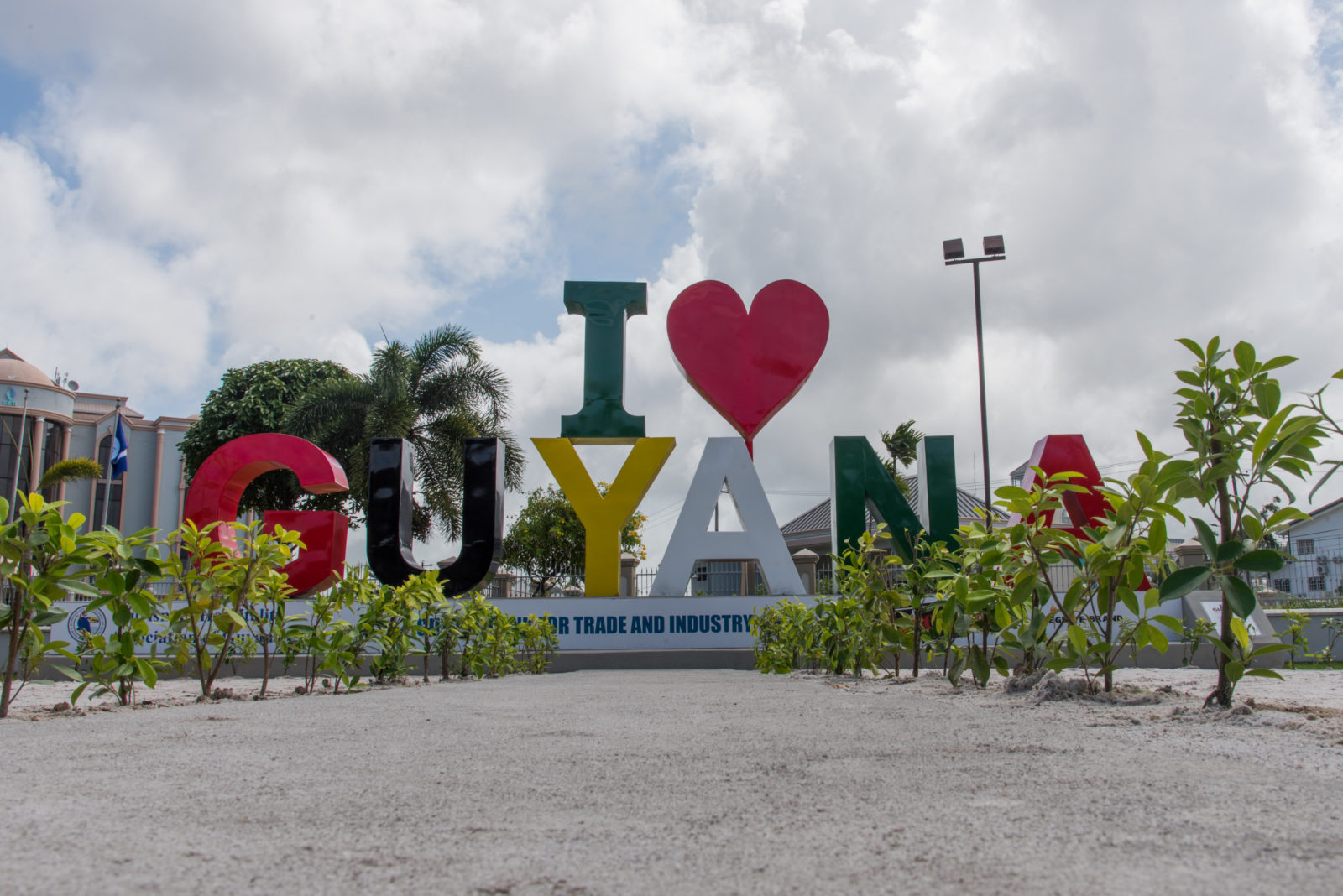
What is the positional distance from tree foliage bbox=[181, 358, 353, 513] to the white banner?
1173 cm

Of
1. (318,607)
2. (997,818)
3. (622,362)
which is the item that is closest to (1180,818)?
(997,818)

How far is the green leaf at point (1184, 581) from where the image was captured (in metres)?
3.61

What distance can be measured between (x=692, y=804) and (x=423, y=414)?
22780 millimetres

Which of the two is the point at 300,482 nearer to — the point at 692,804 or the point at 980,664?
the point at 980,664

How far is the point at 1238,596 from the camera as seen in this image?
11.7 feet

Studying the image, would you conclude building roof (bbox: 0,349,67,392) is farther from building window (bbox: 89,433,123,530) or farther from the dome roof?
building window (bbox: 89,433,123,530)

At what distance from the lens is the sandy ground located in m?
Result: 1.73

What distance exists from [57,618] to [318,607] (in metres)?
1.94

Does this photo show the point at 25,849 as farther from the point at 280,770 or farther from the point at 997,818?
the point at 997,818

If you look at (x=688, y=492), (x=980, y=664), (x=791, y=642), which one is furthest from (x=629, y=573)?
(x=980, y=664)

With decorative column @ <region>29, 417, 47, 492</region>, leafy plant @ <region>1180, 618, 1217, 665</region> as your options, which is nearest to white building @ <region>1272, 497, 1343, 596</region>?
leafy plant @ <region>1180, 618, 1217, 665</region>

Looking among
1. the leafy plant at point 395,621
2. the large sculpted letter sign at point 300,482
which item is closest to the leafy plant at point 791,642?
the leafy plant at point 395,621

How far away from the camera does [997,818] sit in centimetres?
210

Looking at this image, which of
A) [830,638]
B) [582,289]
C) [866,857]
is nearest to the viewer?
[866,857]
